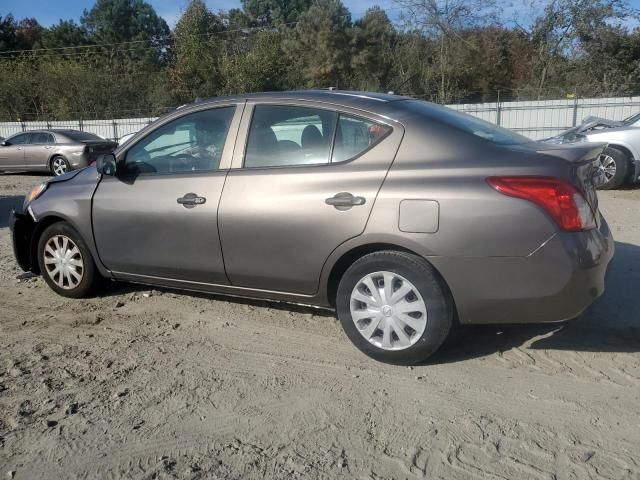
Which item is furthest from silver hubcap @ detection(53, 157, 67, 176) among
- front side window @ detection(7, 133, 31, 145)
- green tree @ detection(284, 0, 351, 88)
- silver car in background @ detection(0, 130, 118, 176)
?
green tree @ detection(284, 0, 351, 88)

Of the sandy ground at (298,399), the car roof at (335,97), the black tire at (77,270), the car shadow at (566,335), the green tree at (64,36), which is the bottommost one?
the sandy ground at (298,399)

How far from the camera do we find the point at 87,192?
15.7 ft

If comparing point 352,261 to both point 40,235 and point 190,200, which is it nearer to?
point 190,200

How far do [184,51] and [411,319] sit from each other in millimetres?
37878

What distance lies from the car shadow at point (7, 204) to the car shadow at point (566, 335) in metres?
7.43

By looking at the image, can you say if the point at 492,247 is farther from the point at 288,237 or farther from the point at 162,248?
the point at 162,248

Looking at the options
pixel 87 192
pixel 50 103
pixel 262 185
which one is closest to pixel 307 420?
pixel 262 185

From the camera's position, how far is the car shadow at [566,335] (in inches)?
154

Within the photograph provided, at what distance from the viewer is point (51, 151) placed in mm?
16062

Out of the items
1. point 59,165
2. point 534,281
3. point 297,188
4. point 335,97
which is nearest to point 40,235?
point 297,188

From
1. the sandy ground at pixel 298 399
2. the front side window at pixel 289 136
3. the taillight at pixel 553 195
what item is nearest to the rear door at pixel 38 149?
the sandy ground at pixel 298 399

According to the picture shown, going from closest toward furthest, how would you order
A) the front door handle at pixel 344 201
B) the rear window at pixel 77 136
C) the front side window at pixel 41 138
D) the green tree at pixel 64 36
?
the front door handle at pixel 344 201 → the rear window at pixel 77 136 → the front side window at pixel 41 138 → the green tree at pixel 64 36

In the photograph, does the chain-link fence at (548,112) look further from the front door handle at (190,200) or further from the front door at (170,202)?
the front door handle at (190,200)

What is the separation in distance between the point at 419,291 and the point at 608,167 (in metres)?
8.55
